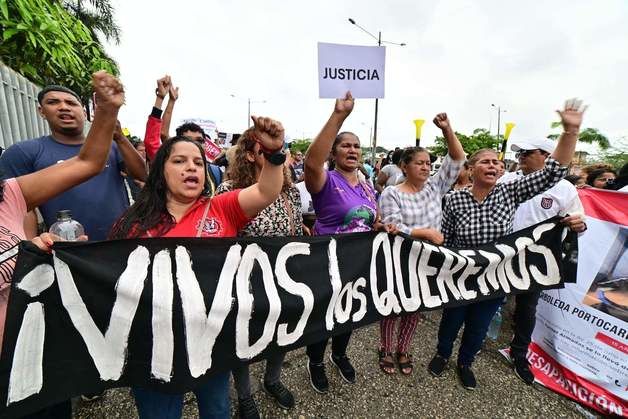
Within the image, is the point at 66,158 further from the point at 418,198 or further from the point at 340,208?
the point at 418,198

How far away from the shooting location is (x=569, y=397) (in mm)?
2463

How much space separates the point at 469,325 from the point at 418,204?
1.10 metres

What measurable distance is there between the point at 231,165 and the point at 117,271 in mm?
929

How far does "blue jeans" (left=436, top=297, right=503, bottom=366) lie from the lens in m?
2.53

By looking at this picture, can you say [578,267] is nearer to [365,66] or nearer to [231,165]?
[365,66]

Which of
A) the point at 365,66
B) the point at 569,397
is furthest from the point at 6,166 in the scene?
the point at 569,397

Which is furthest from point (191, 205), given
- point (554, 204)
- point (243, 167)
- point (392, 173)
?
point (392, 173)

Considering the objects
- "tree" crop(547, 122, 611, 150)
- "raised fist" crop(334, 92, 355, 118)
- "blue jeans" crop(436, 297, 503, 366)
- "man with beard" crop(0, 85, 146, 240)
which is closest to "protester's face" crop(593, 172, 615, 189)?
"blue jeans" crop(436, 297, 503, 366)

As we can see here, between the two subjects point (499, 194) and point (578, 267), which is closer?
point (499, 194)

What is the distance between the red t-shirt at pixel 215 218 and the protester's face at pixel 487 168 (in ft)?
6.18

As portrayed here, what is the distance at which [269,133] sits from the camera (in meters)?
1.55

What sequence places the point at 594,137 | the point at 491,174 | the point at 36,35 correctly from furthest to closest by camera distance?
the point at 594,137
the point at 36,35
the point at 491,174

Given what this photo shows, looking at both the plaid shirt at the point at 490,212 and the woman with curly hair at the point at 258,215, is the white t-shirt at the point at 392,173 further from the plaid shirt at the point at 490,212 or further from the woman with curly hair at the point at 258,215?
the woman with curly hair at the point at 258,215

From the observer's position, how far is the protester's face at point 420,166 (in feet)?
8.10
